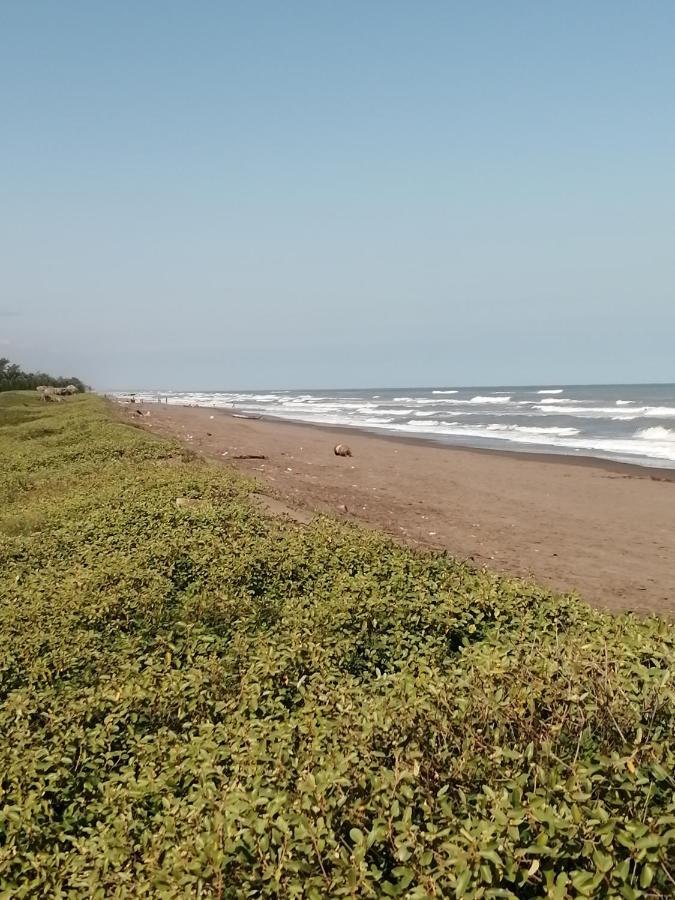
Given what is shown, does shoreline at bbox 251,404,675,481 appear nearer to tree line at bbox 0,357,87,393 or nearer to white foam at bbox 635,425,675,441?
white foam at bbox 635,425,675,441

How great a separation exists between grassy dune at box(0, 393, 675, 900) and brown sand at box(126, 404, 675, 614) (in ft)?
13.9

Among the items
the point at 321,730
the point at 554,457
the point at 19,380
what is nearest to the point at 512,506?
the point at 554,457

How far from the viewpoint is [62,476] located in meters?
16.2

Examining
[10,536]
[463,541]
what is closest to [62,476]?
[10,536]

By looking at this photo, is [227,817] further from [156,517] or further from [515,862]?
[156,517]

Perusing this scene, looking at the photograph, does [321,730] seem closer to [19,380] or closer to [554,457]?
[554,457]

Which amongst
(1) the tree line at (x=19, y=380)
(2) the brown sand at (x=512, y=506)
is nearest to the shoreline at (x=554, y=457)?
(2) the brown sand at (x=512, y=506)

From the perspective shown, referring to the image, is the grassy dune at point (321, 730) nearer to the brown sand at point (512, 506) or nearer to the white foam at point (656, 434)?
the brown sand at point (512, 506)

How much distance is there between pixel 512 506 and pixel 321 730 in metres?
14.3

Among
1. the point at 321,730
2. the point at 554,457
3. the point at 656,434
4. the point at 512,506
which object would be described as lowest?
the point at 512,506

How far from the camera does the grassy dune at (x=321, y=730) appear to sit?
10.3 feet

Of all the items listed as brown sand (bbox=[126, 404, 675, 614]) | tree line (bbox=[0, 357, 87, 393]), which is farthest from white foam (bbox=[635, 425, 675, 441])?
tree line (bbox=[0, 357, 87, 393])

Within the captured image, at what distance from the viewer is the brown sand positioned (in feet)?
38.8

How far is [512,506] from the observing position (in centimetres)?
1794
